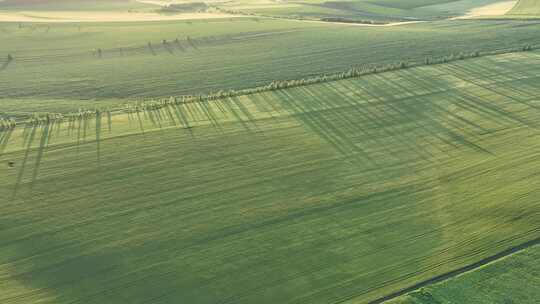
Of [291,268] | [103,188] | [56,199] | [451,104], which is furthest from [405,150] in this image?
[56,199]

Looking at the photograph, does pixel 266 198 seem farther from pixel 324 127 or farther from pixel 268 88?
pixel 268 88

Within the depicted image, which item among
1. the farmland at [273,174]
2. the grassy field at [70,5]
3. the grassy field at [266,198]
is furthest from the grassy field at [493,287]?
the grassy field at [70,5]

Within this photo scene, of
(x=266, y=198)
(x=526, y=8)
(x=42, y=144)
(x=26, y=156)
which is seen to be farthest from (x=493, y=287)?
(x=526, y=8)

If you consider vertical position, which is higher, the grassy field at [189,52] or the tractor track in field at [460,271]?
the grassy field at [189,52]

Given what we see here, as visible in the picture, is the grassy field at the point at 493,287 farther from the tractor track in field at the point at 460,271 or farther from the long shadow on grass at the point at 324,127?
the long shadow on grass at the point at 324,127

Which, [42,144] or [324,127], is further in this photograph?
[324,127]

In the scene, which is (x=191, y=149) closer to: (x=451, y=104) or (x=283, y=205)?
(x=283, y=205)
